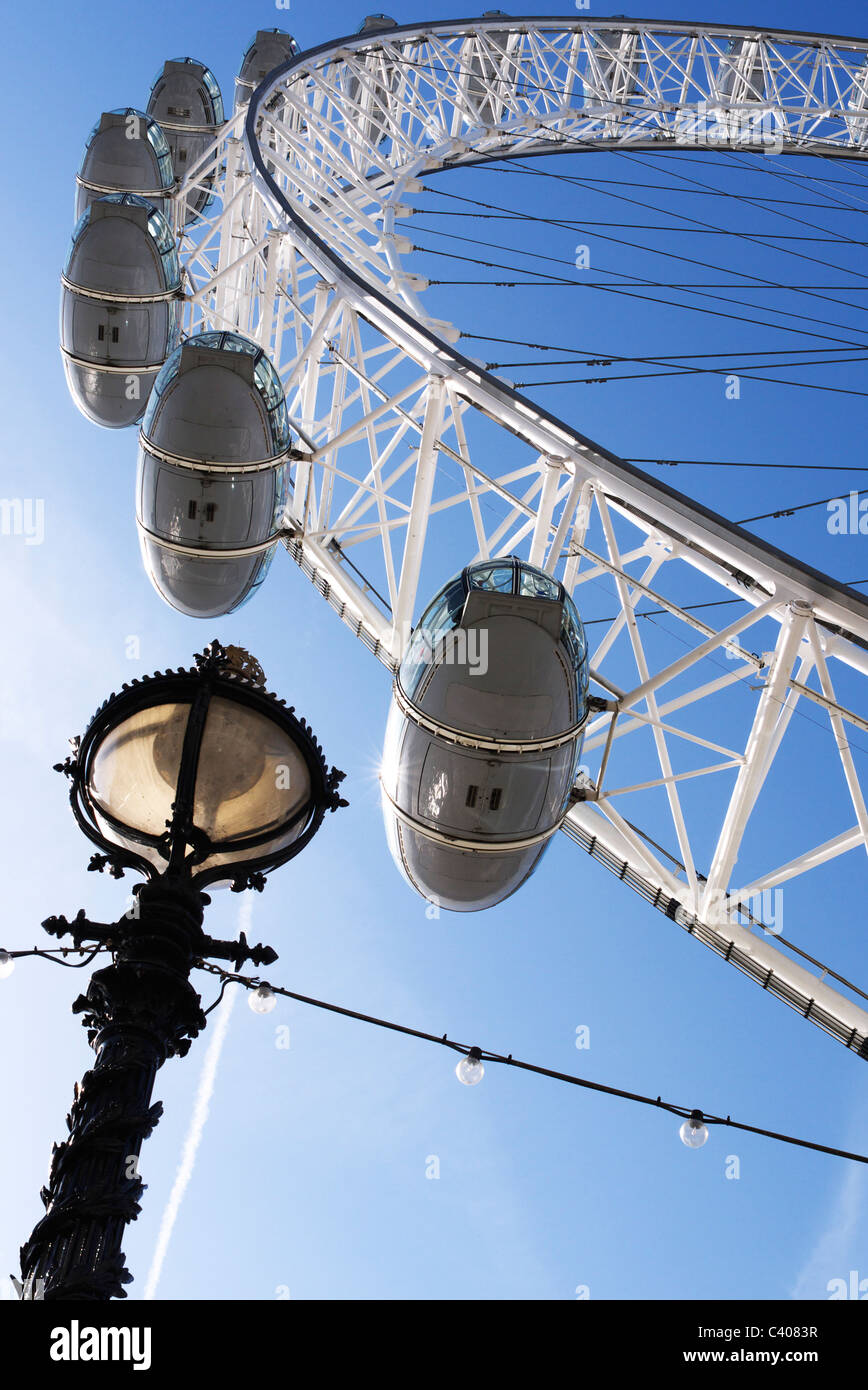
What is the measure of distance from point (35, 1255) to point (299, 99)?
65.3 feet

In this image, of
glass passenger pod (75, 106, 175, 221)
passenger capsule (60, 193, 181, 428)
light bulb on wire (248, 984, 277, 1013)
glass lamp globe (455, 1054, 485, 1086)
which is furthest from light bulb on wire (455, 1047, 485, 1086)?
glass passenger pod (75, 106, 175, 221)

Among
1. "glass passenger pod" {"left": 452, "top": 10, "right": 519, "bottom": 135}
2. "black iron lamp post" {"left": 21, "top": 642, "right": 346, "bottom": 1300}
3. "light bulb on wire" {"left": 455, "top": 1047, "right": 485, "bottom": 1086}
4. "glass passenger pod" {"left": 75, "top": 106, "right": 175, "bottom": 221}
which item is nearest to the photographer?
"black iron lamp post" {"left": 21, "top": 642, "right": 346, "bottom": 1300}

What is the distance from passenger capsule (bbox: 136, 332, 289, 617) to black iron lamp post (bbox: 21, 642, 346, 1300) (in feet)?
21.9

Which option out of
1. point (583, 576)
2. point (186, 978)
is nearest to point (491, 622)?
point (186, 978)

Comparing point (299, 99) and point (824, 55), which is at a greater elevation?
point (824, 55)

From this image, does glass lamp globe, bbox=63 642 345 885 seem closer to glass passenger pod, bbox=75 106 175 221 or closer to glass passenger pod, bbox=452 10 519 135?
glass passenger pod, bbox=75 106 175 221

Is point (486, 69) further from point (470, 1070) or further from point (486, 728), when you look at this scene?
point (470, 1070)

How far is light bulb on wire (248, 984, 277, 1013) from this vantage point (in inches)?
217

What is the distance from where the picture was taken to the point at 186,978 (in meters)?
4.80

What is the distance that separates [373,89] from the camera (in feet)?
80.6

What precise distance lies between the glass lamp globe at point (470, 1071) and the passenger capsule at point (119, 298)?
1194 centimetres

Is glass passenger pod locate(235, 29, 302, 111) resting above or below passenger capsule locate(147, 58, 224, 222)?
above

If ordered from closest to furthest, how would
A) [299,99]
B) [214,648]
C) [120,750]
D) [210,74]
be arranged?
[120,750] < [214,648] < [299,99] < [210,74]
